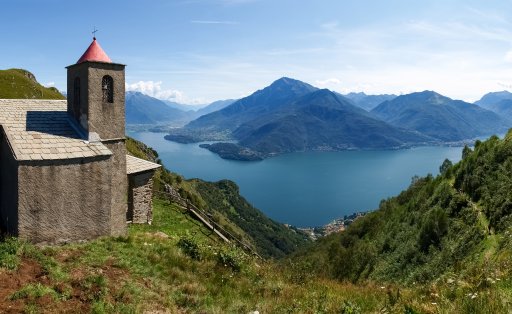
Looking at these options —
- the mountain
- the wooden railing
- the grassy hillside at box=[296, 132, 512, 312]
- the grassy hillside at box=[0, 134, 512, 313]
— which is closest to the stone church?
the grassy hillside at box=[0, 134, 512, 313]

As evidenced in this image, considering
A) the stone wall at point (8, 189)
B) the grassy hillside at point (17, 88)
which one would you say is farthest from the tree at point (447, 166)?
the grassy hillside at point (17, 88)

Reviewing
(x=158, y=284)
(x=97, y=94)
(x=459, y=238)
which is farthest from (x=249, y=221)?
(x=158, y=284)

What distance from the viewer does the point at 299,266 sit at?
14234 millimetres

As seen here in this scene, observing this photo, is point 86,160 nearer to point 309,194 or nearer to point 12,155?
point 12,155

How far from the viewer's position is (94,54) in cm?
1745

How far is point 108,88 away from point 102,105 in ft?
3.12

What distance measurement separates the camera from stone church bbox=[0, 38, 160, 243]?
550 inches

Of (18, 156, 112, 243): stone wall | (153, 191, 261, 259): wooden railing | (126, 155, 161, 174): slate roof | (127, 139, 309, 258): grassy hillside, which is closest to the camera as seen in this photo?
(18, 156, 112, 243): stone wall

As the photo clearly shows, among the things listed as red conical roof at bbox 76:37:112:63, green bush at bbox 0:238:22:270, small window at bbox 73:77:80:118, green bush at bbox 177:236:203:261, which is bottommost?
green bush at bbox 177:236:203:261

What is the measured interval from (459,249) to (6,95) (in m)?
92.0

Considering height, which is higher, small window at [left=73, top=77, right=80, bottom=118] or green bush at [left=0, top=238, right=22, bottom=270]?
small window at [left=73, top=77, right=80, bottom=118]

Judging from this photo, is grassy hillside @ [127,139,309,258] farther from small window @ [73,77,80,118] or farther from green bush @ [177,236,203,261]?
green bush @ [177,236,203,261]

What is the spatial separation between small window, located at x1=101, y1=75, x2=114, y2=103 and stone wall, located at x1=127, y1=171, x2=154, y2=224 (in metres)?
5.83

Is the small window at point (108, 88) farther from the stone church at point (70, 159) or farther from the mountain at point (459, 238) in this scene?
the mountain at point (459, 238)
